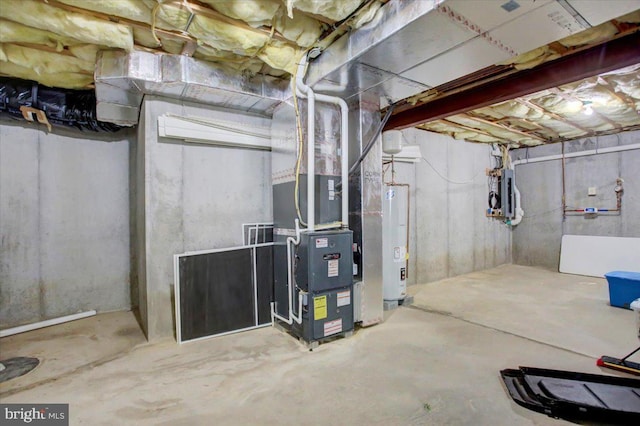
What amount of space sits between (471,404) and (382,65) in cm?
238

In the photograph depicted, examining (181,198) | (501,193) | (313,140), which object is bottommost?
(181,198)

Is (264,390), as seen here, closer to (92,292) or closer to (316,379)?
(316,379)

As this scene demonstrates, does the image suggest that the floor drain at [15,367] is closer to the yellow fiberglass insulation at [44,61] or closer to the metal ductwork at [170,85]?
the metal ductwork at [170,85]

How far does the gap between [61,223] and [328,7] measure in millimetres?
3731

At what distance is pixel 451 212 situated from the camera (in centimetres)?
569

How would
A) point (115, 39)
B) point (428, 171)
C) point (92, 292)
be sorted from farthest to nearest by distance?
point (428, 171) → point (92, 292) → point (115, 39)

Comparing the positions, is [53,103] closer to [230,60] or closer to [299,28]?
[230,60]

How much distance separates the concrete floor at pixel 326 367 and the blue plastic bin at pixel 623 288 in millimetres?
166

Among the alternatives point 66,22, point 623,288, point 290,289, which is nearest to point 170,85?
point 66,22

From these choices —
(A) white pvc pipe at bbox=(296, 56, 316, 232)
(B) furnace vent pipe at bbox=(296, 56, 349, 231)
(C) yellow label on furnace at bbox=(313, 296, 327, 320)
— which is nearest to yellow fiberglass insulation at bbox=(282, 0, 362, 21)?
(B) furnace vent pipe at bbox=(296, 56, 349, 231)

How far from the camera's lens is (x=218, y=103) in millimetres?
3322

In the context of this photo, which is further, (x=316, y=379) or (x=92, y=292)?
(x=92, y=292)

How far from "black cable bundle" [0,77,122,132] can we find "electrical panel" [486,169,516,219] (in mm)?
6493

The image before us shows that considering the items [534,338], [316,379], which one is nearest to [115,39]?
[316,379]
